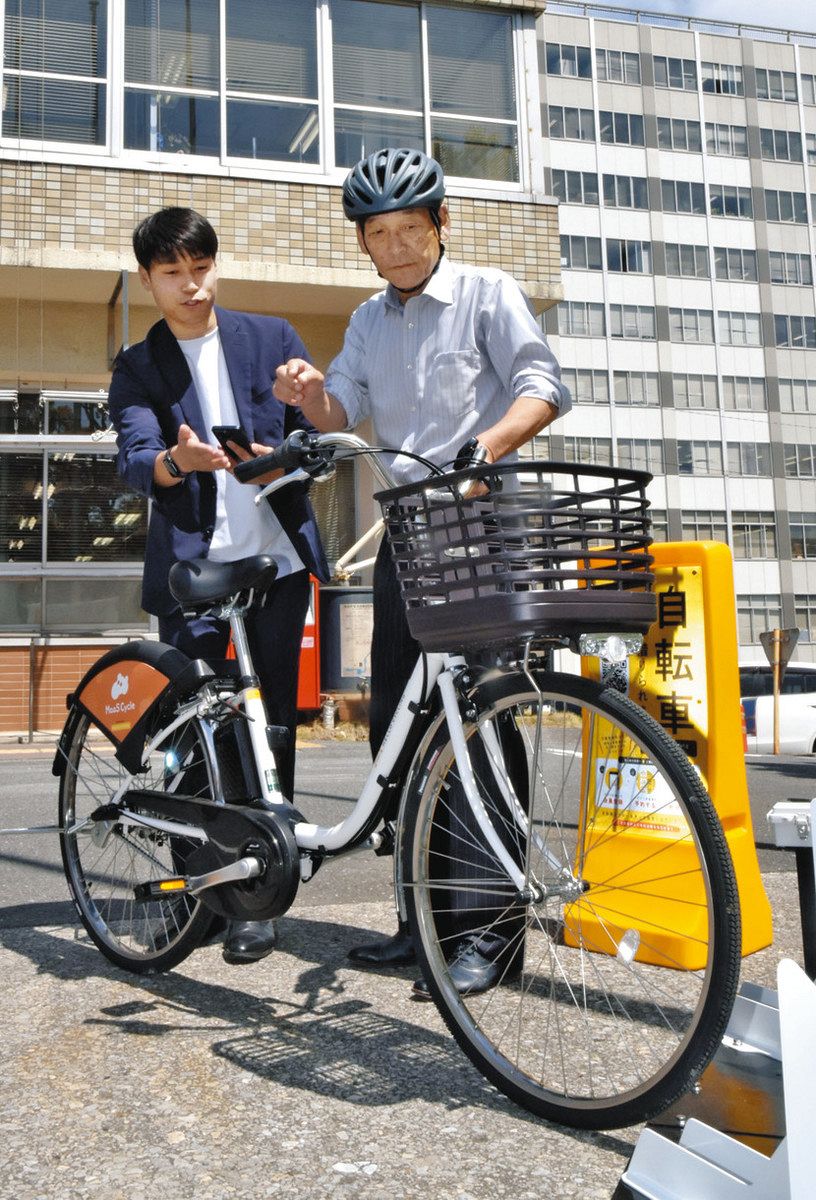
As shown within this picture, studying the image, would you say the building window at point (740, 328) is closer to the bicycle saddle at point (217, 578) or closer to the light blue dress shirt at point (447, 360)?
the light blue dress shirt at point (447, 360)

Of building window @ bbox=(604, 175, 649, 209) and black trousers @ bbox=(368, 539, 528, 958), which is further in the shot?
building window @ bbox=(604, 175, 649, 209)

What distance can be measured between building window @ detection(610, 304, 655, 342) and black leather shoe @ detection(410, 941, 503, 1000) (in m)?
50.3

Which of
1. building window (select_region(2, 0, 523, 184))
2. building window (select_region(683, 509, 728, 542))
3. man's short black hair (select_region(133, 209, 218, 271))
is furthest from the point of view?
building window (select_region(683, 509, 728, 542))

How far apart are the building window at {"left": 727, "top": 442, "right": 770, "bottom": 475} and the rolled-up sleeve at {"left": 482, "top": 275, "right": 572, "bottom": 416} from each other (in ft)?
168

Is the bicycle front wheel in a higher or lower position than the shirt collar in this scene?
lower

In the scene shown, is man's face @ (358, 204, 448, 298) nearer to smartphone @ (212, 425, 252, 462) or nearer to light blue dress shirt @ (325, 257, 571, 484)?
light blue dress shirt @ (325, 257, 571, 484)

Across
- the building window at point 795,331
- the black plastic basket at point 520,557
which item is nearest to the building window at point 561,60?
the building window at point 795,331

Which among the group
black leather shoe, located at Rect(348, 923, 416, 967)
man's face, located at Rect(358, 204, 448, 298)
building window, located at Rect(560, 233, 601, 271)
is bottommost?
black leather shoe, located at Rect(348, 923, 416, 967)

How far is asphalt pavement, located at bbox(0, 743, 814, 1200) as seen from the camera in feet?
6.38

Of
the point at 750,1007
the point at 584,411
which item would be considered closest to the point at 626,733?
the point at 750,1007

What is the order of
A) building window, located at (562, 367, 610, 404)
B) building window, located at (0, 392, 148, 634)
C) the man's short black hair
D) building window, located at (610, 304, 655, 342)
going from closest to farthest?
1. the man's short black hair
2. building window, located at (0, 392, 148, 634)
3. building window, located at (562, 367, 610, 404)
4. building window, located at (610, 304, 655, 342)

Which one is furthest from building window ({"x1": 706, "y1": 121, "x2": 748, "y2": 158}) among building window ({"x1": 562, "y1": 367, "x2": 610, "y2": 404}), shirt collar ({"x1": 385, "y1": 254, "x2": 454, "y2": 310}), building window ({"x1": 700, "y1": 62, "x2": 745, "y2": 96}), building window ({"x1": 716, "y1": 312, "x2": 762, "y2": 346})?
shirt collar ({"x1": 385, "y1": 254, "x2": 454, "y2": 310})

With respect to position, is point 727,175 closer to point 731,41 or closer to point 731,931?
point 731,41

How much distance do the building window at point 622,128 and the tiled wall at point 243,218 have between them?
40458 millimetres
